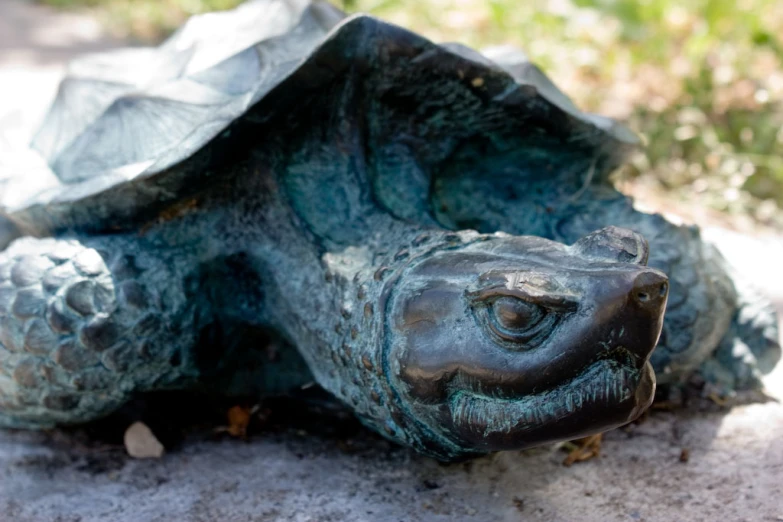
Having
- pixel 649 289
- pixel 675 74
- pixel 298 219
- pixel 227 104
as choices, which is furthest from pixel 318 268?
pixel 675 74

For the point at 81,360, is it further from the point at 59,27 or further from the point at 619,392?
the point at 59,27

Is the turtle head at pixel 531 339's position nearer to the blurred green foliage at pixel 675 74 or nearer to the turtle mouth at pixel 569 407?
the turtle mouth at pixel 569 407

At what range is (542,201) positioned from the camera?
1755 millimetres

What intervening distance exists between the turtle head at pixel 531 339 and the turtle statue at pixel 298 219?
0.01 meters

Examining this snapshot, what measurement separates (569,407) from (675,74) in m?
3.15

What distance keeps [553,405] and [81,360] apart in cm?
88

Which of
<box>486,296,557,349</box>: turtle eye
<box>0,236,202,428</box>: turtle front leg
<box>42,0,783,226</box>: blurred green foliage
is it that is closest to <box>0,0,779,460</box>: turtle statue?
<box>0,236,202,428</box>: turtle front leg

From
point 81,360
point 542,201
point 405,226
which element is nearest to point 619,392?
point 405,226

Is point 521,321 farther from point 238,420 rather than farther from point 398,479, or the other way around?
point 238,420

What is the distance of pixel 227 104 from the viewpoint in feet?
4.78

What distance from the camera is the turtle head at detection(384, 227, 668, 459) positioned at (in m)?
0.98

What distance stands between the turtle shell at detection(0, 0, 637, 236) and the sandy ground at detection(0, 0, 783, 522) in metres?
0.47

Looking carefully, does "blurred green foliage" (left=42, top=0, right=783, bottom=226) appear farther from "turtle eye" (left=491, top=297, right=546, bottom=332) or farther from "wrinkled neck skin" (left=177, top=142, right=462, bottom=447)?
"turtle eye" (left=491, top=297, right=546, bottom=332)

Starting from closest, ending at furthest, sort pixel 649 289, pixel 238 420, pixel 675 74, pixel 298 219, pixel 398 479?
pixel 649 289 → pixel 398 479 → pixel 298 219 → pixel 238 420 → pixel 675 74
